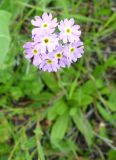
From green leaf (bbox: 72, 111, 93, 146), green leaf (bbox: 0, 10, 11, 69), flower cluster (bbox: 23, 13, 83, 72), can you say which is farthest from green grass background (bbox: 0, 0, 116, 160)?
flower cluster (bbox: 23, 13, 83, 72)

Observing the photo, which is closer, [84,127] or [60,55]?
[60,55]

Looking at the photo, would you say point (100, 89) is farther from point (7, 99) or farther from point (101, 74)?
point (7, 99)

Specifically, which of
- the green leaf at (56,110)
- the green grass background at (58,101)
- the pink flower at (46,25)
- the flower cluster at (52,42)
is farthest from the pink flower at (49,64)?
the green leaf at (56,110)

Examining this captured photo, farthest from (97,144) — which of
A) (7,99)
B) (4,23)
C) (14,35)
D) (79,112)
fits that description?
(4,23)

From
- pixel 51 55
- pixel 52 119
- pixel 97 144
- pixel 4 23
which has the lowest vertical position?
pixel 97 144

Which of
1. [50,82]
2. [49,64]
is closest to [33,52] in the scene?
[49,64]

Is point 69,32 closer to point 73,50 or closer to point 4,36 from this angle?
point 73,50

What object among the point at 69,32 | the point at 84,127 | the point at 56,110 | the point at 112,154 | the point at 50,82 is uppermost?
the point at 69,32
